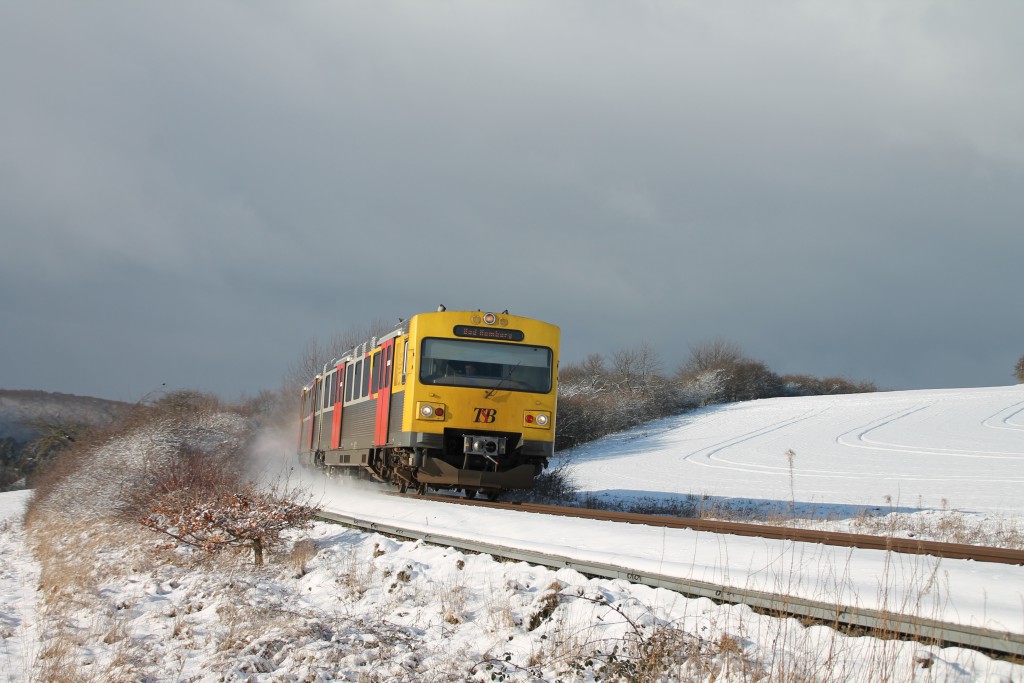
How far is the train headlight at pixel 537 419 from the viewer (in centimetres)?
1565

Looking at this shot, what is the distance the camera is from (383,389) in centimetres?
1709

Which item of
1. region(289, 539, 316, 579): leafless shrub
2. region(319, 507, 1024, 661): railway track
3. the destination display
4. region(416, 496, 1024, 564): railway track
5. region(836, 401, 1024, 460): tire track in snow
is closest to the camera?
region(319, 507, 1024, 661): railway track

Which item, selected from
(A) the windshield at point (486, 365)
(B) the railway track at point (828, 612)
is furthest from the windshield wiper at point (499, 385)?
(B) the railway track at point (828, 612)

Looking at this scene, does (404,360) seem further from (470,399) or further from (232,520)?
(232,520)

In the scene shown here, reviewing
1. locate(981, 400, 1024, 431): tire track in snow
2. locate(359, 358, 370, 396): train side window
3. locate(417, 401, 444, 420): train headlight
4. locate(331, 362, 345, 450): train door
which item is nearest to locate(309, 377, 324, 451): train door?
locate(331, 362, 345, 450): train door

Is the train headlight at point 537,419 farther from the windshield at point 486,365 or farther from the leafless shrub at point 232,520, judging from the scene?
the leafless shrub at point 232,520

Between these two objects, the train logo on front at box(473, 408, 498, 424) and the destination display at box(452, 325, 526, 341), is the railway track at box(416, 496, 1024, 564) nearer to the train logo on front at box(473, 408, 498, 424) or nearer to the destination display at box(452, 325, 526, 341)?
the train logo on front at box(473, 408, 498, 424)

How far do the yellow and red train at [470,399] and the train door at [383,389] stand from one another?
47 millimetres

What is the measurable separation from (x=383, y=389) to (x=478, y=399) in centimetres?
244

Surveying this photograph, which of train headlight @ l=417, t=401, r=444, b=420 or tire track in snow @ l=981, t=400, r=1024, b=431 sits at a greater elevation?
tire track in snow @ l=981, t=400, r=1024, b=431

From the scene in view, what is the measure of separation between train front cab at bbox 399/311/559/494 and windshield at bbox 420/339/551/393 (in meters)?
0.02

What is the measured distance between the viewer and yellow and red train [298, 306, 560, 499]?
602 inches

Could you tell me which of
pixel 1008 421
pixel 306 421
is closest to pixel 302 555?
pixel 306 421

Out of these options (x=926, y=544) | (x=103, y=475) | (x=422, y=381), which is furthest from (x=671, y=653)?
(x=103, y=475)
